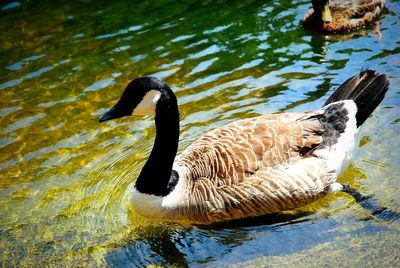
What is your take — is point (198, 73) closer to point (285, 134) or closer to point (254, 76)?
point (254, 76)

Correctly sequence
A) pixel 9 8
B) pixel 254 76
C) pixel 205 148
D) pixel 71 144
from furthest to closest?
pixel 9 8 < pixel 254 76 < pixel 71 144 < pixel 205 148

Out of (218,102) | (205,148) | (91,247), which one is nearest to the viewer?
(91,247)

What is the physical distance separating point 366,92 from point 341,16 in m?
4.10

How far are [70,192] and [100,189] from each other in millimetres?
379

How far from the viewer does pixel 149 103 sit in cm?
536

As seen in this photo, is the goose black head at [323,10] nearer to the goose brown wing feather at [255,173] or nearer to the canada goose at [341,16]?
the canada goose at [341,16]

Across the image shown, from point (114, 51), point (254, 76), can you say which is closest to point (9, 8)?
point (114, 51)

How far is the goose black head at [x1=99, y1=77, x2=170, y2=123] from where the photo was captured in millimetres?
5258

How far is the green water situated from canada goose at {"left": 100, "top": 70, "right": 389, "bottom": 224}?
0.78 ft

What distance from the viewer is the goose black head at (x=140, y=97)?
5258 millimetres

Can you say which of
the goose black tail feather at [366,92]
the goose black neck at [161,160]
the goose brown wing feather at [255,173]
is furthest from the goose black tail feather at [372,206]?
the goose black neck at [161,160]

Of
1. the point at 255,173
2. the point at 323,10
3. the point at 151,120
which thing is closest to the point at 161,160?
the point at 255,173

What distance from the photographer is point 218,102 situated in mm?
7887

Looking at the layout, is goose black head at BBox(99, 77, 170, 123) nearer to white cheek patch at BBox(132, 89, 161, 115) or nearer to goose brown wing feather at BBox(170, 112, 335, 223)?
white cheek patch at BBox(132, 89, 161, 115)
